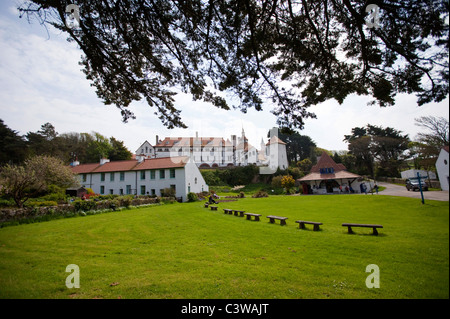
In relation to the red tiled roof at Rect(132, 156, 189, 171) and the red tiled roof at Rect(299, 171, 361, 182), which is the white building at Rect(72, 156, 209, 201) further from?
the red tiled roof at Rect(299, 171, 361, 182)

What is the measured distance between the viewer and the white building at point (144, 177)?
97.0 ft

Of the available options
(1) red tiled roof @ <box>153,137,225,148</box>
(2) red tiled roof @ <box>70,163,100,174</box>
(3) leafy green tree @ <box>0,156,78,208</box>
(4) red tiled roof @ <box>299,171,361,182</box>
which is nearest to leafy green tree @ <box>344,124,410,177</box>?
(4) red tiled roof @ <box>299,171,361,182</box>

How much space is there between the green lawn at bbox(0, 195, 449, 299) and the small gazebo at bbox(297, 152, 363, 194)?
29.3 meters

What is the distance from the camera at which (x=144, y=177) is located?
31406 millimetres

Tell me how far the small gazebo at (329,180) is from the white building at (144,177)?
67.7 feet

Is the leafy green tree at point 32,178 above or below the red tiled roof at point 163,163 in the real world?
below

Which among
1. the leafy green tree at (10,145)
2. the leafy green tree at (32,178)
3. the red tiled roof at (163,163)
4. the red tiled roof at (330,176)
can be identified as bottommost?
the red tiled roof at (330,176)

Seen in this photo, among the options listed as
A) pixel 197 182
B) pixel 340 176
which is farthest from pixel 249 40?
pixel 340 176

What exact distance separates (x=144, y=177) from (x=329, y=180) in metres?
32.9

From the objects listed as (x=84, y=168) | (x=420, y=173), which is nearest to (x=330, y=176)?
(x=420, y=173)

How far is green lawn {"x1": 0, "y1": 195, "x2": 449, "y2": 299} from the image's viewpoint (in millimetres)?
3398

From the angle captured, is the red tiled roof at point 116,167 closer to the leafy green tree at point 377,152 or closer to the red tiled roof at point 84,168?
the red tiled roof at point 84,168

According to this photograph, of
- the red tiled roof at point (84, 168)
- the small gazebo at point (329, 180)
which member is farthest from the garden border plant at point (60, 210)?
the small gazebo at point (329, 180)

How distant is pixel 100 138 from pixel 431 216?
214 ft
